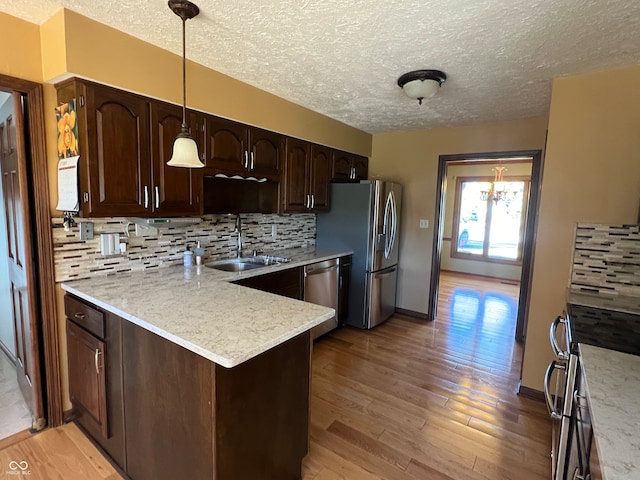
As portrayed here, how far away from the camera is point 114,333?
1568 mm

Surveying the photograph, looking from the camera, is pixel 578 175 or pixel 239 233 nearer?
pixel 578 175

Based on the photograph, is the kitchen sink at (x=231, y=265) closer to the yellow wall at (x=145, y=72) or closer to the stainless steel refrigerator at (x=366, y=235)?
the stainless steel refrigerator at (x=366, y=235)

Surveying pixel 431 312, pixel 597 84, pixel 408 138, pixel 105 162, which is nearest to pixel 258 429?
pixel 105 162

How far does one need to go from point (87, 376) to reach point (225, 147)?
1701 millimetres

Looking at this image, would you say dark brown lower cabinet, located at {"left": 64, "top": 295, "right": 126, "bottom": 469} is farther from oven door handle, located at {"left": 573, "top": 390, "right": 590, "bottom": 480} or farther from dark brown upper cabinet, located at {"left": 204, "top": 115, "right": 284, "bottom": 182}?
oven door handle, located at {"left": 573, "top": 390, "right": 590, "bottom": 480}

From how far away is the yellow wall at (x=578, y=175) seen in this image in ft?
6.71

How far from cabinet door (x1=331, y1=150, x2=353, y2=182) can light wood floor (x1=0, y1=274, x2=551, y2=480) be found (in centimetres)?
→ 179

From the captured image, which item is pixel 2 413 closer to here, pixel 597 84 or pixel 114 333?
pixel 114 333

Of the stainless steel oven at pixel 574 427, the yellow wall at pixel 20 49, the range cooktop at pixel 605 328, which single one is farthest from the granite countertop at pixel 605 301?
the yellow wall at pixel 20 49

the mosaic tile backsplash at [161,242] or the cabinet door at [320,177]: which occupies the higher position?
the cabinet door at [320,177]

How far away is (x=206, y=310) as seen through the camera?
152cm

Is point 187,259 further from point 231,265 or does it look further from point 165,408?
point 165,408

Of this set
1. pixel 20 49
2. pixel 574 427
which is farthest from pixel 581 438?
pixel 20 49

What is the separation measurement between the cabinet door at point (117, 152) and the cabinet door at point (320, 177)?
1706 millimetres
